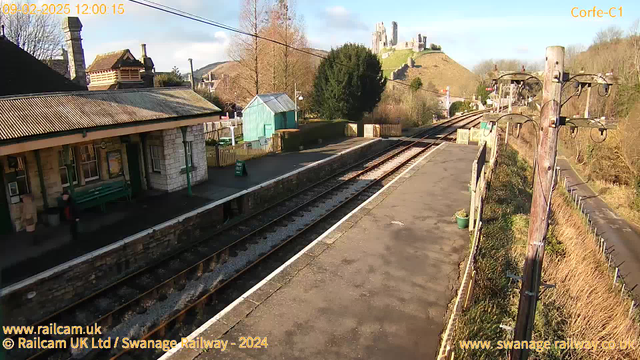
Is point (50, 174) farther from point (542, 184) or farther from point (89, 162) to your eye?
point (542, 184)

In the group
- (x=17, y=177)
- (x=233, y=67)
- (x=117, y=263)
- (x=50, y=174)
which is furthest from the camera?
(x=233, y=67)

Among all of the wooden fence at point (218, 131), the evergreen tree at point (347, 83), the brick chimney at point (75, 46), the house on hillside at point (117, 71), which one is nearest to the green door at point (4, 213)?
the brick chimney at point (75, 46)

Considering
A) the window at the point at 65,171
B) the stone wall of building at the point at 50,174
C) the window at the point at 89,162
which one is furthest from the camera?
the window at the point at 89,162

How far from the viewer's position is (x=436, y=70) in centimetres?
13225

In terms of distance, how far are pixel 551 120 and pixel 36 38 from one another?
39.9 metres

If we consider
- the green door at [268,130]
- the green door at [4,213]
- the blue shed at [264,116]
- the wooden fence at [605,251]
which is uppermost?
the blue shed at [264,116]

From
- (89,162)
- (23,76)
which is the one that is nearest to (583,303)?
(89,162)

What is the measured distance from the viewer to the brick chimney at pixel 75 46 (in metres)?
15.3

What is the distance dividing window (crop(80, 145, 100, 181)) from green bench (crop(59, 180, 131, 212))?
0.43 metres

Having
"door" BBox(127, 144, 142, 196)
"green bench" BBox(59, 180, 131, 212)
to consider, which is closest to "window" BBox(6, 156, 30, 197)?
"green bench" BBox(59, 180, 131, 212)

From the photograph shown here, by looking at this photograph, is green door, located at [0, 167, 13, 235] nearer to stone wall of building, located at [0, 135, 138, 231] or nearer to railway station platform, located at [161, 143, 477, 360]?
stone wall of building, located at [0, 135, 138, 231]

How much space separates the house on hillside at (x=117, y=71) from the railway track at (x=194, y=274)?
10737 mm

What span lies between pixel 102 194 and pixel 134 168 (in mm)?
1893

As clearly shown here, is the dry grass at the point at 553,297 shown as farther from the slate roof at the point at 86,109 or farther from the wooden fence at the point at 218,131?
the wooden fence at the point at 218,131
